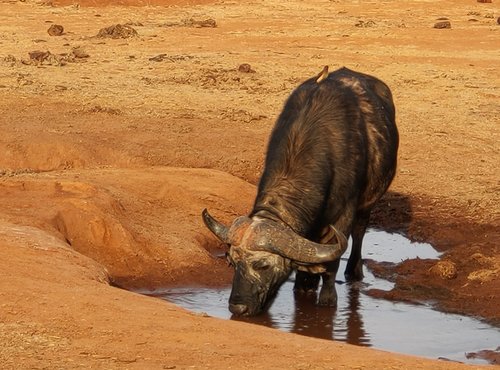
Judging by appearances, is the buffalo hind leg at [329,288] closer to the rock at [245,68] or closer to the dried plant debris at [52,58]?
the rock at [245,68]

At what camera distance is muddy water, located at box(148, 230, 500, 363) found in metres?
8.68

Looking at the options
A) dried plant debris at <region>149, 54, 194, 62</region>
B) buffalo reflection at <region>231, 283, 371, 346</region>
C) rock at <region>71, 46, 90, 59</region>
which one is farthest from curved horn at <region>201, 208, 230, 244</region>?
rock at <region>71, 46, 90, 59</region>

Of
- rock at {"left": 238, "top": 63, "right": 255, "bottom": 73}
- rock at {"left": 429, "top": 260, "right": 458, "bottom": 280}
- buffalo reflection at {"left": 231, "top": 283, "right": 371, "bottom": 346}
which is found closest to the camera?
buffalo reflection at {"left": 231, "top": 283, "right": 371, "bottom": 346}

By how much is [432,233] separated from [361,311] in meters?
2.49

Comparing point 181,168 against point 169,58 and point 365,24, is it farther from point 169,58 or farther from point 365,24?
point 365,24

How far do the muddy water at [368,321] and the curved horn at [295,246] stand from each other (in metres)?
0.62

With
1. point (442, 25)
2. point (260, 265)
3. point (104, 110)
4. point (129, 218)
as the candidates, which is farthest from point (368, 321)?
point (442, 25)

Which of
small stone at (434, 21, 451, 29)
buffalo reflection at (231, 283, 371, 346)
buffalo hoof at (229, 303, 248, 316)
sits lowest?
small stone at (434, 21, 451, 29)

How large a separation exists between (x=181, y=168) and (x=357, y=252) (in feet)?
9.23

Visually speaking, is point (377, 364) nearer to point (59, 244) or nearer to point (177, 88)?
point (59, 244)

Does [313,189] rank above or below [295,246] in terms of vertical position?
above

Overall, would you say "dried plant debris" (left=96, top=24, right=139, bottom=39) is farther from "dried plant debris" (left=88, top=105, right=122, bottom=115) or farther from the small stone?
the small stone

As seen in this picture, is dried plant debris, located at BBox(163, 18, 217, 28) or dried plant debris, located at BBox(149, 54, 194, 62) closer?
dried plant debris, located at BBox(149, 54, 194, 62)

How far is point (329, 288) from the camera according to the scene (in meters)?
9.56
